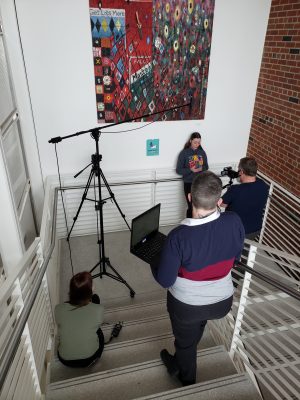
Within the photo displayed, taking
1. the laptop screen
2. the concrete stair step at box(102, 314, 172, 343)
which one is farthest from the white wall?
the concrete stair step at box(102, 314, 172, 343)

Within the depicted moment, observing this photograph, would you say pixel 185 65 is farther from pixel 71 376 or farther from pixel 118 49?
pixel 71 376

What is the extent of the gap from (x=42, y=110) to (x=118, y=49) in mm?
1100

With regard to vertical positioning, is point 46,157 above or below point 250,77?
below

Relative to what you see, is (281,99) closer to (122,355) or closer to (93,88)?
(93,88)

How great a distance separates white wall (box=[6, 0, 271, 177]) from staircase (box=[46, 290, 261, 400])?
2124 mm

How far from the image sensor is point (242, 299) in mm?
2039

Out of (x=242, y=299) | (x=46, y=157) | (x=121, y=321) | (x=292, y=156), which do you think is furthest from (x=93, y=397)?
(x=292, y=156)

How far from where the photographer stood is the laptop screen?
2.73 meters

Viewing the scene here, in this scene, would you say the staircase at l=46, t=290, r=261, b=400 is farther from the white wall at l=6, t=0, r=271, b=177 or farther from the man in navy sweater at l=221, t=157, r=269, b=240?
the white wall at l=6, t=0, r=271, b=177

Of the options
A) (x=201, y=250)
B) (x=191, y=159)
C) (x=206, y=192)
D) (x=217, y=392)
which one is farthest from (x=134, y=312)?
(x=191, y=159)

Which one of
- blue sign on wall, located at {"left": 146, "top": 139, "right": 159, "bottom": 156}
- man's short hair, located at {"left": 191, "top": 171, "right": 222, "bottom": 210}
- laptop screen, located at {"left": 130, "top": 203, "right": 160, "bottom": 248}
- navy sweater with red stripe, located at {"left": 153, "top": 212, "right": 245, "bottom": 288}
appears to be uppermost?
man's short hair, located at {"left": 191, "top": 171, "right": 222, "bottom": 210}

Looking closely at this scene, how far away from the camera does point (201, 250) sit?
1521mm

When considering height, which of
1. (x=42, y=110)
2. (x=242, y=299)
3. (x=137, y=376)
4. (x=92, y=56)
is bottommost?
(x=137, y=376)

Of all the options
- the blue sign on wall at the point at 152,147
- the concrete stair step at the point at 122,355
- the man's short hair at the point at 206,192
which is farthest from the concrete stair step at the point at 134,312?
the blue sign on wall at the point at 152,147
